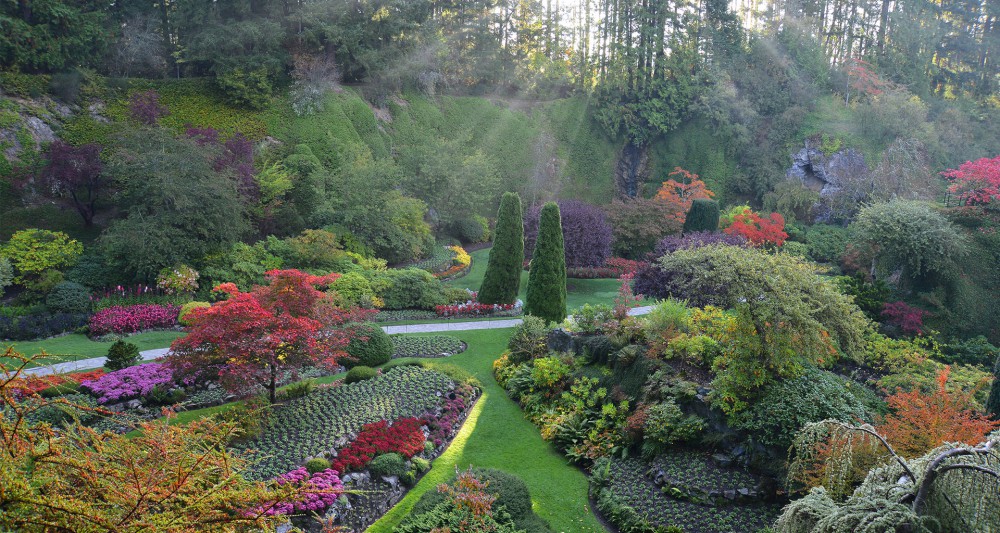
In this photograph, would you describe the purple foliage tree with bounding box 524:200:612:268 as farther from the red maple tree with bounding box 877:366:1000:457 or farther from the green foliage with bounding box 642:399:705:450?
the red maple tree with bounding box 877:366:1000:457

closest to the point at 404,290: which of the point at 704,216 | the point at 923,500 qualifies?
the point at 704,216

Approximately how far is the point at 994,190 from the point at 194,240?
24723 mm

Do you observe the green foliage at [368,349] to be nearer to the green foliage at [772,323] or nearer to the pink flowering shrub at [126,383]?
the pink flowering shrub at [126,383]

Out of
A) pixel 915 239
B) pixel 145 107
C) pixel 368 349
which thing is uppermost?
pixel 145 107

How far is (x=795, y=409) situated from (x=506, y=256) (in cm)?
1109

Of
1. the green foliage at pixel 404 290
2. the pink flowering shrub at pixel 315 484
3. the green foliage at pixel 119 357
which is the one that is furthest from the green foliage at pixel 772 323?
the green foliage at pixel 119 357

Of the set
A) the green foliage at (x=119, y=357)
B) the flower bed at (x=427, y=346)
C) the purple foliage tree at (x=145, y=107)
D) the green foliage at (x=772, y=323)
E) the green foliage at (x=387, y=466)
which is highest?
the purple foliage tree at (x=145, y=107)

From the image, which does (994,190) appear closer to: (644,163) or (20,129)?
(644,163)

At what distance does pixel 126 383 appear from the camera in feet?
38.2

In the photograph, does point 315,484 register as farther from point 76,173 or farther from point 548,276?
point 76,173

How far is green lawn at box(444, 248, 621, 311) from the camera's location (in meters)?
21.3

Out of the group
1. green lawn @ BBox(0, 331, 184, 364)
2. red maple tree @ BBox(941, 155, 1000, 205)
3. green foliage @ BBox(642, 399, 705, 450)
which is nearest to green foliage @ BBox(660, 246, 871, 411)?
green foliage @ BBox(642, 399, 705, 450)

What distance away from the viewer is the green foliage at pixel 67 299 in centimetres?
1672

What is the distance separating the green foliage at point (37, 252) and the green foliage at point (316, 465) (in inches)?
551
